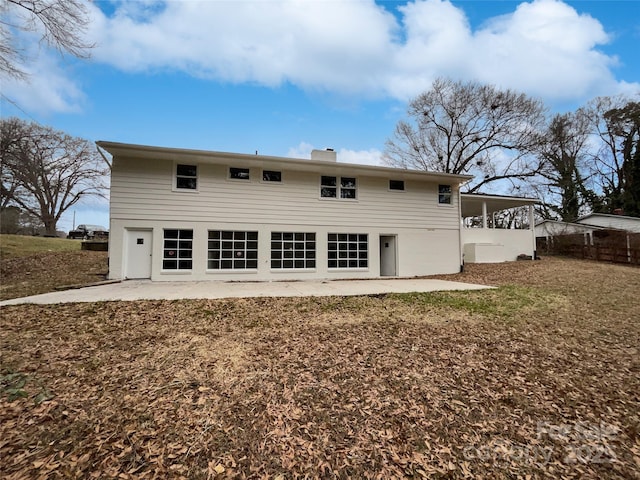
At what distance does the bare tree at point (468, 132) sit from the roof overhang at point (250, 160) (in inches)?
542

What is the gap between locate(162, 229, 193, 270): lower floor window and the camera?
1123 centimetres

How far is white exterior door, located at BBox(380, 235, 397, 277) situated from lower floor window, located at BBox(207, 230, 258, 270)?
603 centimetres

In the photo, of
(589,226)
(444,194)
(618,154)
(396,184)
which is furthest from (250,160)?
(618,154)

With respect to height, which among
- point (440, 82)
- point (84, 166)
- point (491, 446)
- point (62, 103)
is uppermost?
point (440, 82)

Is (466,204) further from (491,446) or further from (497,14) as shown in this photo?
(491,446)

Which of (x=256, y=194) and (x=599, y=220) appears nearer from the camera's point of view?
(x=256, y=194)

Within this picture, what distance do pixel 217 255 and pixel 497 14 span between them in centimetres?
1374

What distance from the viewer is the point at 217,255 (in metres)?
11.8

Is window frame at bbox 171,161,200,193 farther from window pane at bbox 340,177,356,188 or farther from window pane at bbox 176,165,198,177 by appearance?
window pane at bbox 340,177,356,188

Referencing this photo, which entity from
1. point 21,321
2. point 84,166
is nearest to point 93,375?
point 21,321

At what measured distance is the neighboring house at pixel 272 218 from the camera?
36.1ft

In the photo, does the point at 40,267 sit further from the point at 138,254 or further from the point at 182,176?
the point at 182,176

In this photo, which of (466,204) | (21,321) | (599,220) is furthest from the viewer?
(599,220)

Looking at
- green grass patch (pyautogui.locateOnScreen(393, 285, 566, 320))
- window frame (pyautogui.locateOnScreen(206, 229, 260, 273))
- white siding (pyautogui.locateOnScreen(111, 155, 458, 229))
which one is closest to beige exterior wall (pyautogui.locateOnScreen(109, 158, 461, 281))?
white siding (pyautogui.locateOnScreen(111, 155, 458, 229))
